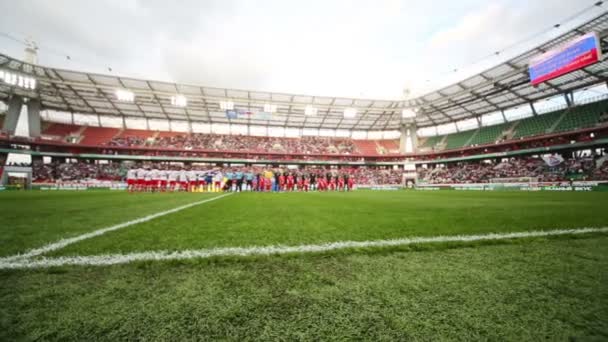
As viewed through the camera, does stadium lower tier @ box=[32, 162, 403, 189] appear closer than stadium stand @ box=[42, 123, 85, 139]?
Yes

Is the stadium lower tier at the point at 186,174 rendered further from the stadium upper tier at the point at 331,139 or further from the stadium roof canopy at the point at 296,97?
the stadium roof canopy at the point at 296,97

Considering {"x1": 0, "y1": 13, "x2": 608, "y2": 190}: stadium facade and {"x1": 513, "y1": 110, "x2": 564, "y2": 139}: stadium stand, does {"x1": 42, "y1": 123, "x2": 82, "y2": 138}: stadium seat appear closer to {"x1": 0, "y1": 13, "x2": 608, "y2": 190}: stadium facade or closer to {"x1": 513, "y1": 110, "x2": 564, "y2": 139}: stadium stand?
{"x1": 0, "y1": 13, "x2": 608, "y2": 190}: stadium facade

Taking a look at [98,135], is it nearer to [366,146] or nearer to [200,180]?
[200,180]

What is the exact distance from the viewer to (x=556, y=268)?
1.42 metres

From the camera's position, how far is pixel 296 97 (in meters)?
29.9

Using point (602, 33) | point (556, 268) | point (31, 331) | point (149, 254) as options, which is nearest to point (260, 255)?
point (149, 254)

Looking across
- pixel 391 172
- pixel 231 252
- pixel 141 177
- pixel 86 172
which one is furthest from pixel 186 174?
pixel 391 172

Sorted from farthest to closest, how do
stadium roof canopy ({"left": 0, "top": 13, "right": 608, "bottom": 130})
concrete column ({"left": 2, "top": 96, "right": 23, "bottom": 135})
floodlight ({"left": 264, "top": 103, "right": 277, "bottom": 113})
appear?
floodlight ({"left": 264, "top": 103, "right": 277, "bottom": 113})
concrete column ({"left": 2, "top": 96, "right": 23, "bottom": 135})
stadium roof canopy ({"left": 0, "top": 13, "right": 608, "bottom": 130})

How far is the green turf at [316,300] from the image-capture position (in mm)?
756

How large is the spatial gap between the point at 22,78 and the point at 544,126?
53.2 meters

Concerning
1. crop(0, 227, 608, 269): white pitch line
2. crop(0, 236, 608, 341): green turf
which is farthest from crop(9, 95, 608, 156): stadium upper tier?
crop(0, 236, 608, 341): green turf

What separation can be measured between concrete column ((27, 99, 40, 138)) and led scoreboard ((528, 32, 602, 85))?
169ft

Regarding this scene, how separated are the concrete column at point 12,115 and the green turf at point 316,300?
40.7 meters

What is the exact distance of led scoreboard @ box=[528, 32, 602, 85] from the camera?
50.1 feet
